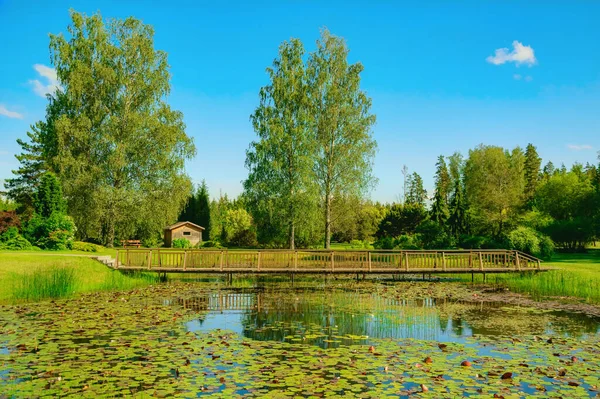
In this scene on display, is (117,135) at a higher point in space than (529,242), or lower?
higher

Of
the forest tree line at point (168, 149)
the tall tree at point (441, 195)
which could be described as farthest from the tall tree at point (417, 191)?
the forest tree line at point (168, 149)

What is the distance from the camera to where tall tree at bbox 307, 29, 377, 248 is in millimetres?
38812

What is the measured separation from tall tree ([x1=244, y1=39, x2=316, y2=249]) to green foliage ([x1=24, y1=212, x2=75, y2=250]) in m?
14.1

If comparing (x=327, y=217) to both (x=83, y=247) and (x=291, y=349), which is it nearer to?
(x=83, y=247)

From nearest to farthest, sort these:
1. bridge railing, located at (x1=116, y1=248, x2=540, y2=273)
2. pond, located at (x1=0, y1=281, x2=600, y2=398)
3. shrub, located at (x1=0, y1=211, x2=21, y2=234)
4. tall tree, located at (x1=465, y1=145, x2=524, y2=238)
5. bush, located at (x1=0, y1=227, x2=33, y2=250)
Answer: pond, located at (x1=0, y1=281, x2=600, y2=398) < bridge railing, located at (x1=116, y1=248, x2=540, y2=273) < bush, located at (x1=0, y1=227, x2=33, y2=250) < shrub, located at (x1=0, y1=211, x2=21, y2=234) < tall tree, located at (x1=465, y1=145, x2=524, y2=238)

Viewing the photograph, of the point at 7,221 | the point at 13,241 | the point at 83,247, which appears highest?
the point at 7,221

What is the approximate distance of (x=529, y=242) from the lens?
29.7 m

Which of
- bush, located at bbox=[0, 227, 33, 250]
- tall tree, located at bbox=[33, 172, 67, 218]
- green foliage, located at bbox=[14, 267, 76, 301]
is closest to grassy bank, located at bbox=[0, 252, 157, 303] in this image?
green foliage, located at bbox=[14, 267, 76, 301]

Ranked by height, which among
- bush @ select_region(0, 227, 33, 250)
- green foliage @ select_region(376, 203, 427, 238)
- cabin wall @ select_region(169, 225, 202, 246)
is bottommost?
bush @ select_region(0, 227, 33, 250)

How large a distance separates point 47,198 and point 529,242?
29450 mm

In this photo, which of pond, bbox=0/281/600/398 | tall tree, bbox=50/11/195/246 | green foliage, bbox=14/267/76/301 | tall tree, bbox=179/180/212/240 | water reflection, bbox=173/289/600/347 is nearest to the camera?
pond, bbox=0/281/600/398

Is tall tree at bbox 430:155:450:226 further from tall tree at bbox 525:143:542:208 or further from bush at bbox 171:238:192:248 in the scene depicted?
bush at bbox 171:238:192:248

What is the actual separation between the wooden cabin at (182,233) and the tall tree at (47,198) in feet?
67.8

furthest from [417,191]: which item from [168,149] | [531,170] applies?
[168,149]
